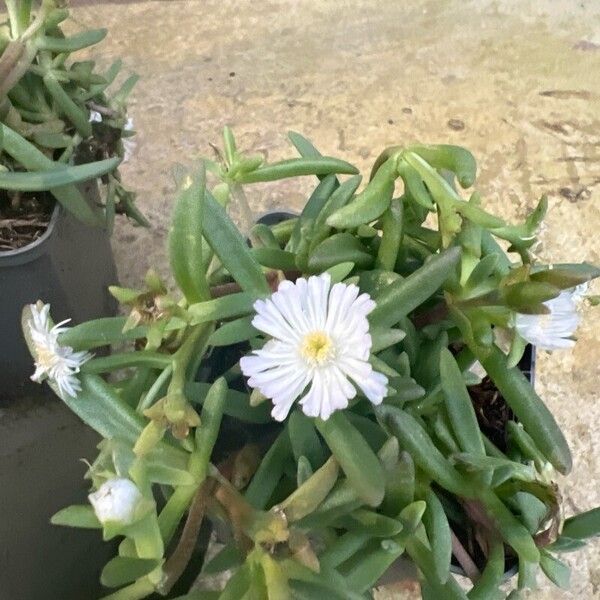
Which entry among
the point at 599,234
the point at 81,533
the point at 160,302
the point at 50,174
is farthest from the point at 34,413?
the point at 599,234

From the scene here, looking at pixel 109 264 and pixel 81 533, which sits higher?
pixel 109 264

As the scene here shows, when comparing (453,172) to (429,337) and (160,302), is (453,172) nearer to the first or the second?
(429,337)

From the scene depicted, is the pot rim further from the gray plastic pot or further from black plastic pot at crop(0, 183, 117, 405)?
the gray plastic pot

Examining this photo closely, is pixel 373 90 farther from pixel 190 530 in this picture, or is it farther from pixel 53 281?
pixel 190 530

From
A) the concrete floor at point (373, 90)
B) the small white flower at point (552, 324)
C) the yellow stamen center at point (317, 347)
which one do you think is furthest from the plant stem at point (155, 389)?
the concrete floor at point (373, 90)

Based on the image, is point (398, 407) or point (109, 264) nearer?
point (398, 407)

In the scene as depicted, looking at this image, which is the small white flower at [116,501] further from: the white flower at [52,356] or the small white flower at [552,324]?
the small white flower at [552,324]

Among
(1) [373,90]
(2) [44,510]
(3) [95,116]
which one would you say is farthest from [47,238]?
(1) [373,90]
